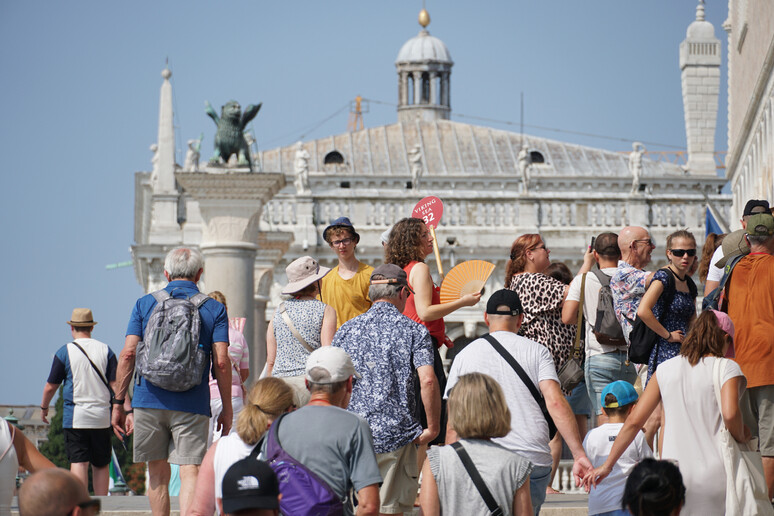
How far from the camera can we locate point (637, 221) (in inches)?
1528

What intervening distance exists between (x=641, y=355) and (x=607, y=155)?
47.7m

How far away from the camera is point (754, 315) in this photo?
28.2 feet

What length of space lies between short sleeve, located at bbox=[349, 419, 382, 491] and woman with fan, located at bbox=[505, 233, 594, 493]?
3.19 metres

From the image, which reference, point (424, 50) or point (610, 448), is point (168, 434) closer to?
point (610, 448)

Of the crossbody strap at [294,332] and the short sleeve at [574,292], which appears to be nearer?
the crossbody strap at [294,332]

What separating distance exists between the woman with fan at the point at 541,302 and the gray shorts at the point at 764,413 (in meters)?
1.20

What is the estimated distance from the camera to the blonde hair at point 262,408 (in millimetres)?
6457

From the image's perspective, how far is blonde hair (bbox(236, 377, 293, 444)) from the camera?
646 cm

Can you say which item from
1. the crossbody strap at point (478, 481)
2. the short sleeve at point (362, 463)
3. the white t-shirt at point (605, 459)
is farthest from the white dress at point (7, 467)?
the white t-shirt at point (605, 459)

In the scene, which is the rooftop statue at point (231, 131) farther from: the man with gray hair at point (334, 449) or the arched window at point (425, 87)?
the arched window at point (425, 87)

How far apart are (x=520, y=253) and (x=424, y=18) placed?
66.0 meters

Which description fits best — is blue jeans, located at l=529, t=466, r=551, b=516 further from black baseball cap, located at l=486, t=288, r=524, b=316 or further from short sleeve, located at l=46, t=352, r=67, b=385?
short sleeve, located at l=46, t=352, r=67, b=385

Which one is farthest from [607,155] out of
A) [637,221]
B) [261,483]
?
[261,483]

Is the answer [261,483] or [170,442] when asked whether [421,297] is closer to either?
[170,442]
